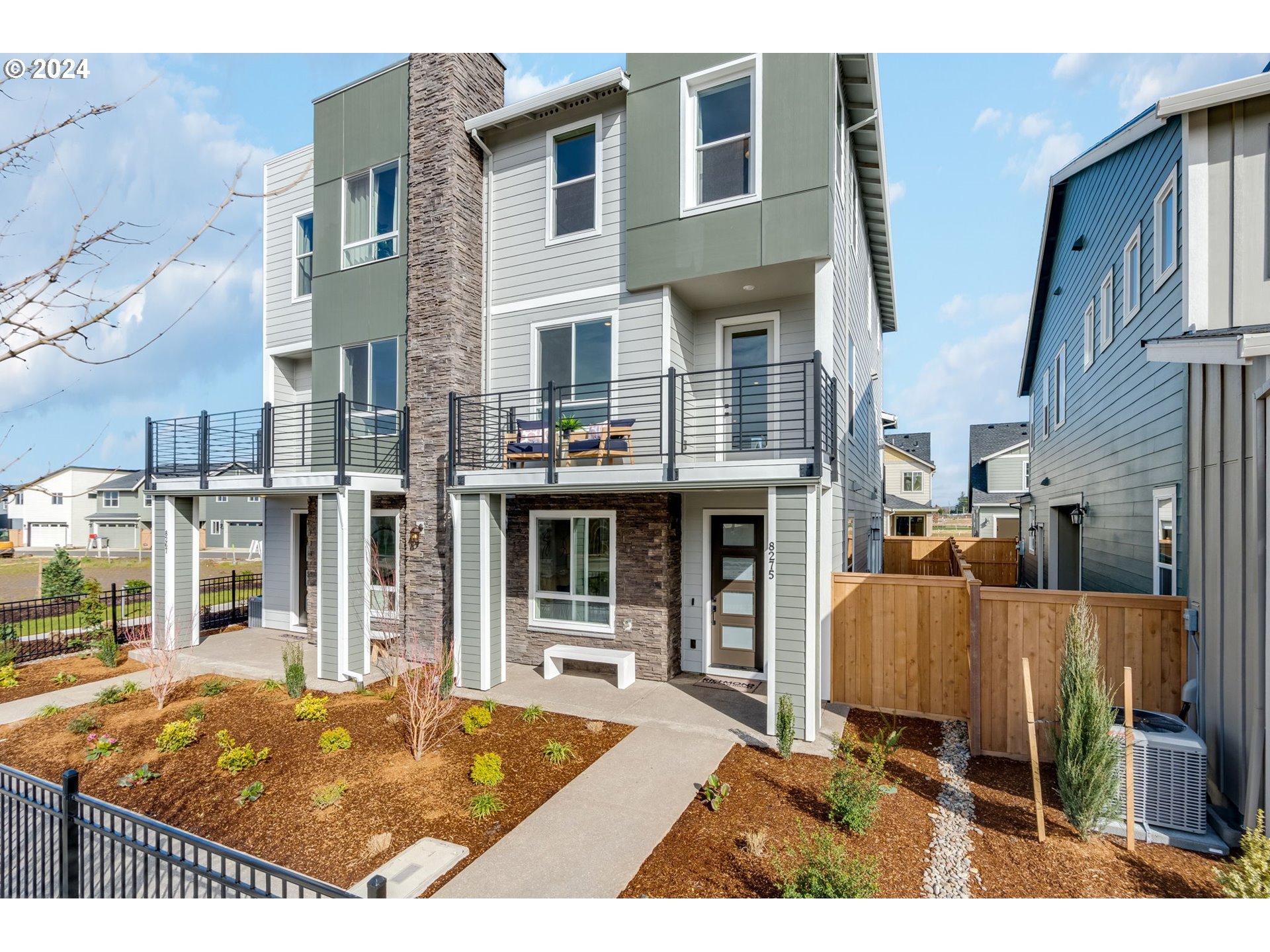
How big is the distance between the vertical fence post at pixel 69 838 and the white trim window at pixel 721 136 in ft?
30.0

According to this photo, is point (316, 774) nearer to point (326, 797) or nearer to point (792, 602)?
point (326, 797)

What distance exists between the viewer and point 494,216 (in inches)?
432

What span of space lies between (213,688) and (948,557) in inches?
754

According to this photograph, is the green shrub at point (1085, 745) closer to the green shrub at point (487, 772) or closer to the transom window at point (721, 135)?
the green shrub at point (487, 772)

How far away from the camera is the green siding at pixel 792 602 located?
22.5 ft

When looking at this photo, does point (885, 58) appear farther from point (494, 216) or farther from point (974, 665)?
point (974, 665)

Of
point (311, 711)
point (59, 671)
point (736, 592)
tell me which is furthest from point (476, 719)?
point (59, 671)

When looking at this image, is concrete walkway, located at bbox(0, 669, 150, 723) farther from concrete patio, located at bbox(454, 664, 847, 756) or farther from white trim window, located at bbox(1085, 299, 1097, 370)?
white trim window, located at bbox(1085, 299, 1097, 370)

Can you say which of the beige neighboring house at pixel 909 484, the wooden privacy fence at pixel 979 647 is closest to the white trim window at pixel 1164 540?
the wooden privacy fence at pixel 979 647

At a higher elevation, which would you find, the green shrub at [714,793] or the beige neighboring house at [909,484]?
the beige neighboring house at [909,484]

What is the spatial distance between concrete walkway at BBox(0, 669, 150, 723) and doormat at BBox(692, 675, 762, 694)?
8.53 m

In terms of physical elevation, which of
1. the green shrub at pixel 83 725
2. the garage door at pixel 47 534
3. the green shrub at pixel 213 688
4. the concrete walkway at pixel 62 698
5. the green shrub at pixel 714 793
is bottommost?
the garage door at pixel 47 534
